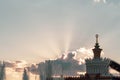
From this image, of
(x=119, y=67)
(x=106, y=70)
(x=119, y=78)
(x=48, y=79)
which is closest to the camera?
(x=119, y=67)

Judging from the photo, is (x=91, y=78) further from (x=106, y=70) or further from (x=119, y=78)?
(x=106, y=70)

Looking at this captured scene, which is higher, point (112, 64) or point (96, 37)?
point (96, 37)

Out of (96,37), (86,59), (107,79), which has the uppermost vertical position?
(96,37)

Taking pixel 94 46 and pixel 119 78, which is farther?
pixel 94 46

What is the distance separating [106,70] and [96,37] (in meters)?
15.9

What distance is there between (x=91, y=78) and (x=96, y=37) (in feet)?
154

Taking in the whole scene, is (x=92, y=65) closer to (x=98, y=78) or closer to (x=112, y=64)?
(x=98, y=78)

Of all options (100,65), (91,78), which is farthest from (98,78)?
(100,65)

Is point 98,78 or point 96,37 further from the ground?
point 96,37

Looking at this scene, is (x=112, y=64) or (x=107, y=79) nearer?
(x=112, y=64)

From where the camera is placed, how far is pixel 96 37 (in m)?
161

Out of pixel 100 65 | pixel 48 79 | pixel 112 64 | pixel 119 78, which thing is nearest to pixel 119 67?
pixel 112 64

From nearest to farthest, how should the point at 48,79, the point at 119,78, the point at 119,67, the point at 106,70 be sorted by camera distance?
1. the point at 119,67
2. the point at 119,78
3. the point at 106,70
4. the point at 48,79

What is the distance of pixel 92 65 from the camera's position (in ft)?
504
